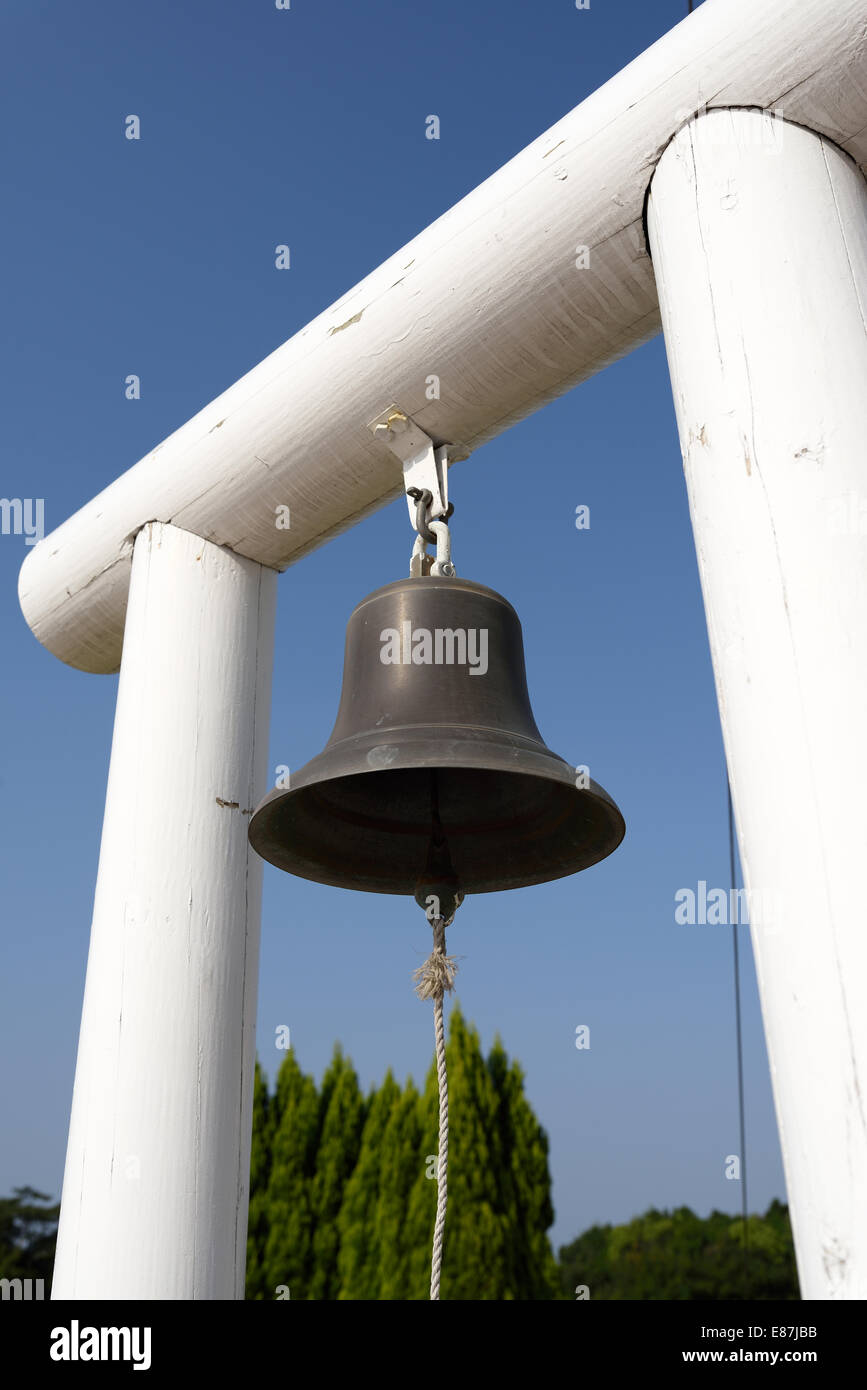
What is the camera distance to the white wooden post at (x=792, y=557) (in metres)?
1.03

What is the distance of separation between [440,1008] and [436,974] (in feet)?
0.21

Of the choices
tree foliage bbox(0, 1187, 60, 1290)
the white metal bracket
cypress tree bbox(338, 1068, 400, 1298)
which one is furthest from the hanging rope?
tree foliage bbox(0, 1187, 60, 1290)

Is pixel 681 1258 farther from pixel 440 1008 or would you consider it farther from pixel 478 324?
pixel 478 324

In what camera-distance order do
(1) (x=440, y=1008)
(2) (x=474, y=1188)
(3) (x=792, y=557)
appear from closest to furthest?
(3) (x=792, y=557) → (1) (x=440, y=1008) → (2) (x=474, y=1188)

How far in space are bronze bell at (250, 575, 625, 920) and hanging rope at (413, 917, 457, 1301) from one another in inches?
2.8

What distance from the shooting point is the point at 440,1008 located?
144 cm

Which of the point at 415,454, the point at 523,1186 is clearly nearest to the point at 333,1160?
the point at 523,1186

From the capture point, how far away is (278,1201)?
33.5ft

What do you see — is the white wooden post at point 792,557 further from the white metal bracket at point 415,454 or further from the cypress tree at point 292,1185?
the cypress tree at point 292,1185

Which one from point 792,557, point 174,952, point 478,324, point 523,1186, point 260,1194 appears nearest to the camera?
point 792,557

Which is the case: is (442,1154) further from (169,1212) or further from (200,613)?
(200,613)

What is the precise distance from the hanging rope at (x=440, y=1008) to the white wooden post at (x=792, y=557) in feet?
1.41

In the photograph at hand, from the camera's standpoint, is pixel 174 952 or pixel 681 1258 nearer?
pixel 174 952
